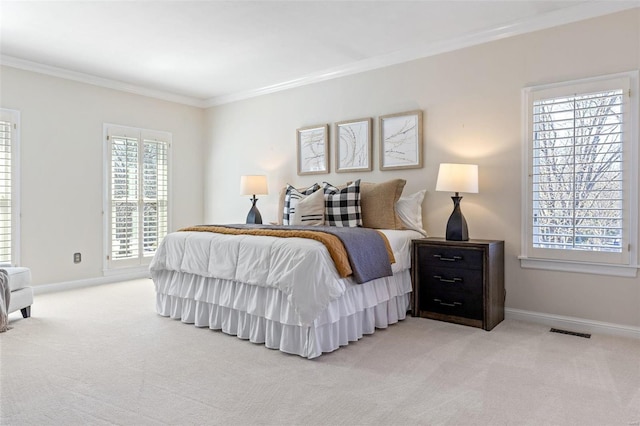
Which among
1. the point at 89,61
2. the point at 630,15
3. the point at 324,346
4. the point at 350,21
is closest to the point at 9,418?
the point at 324,346

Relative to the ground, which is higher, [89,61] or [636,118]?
[89,61]

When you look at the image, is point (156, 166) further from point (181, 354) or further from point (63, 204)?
point (181, 354)

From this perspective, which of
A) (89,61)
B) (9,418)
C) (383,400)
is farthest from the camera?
(89,61)

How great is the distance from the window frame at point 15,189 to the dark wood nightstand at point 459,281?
13.8 feet

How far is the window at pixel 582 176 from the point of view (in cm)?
316

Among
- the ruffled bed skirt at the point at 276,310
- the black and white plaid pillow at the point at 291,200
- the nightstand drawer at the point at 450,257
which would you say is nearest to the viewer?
Answer: the ruffled bed skirt at the point at 276,310

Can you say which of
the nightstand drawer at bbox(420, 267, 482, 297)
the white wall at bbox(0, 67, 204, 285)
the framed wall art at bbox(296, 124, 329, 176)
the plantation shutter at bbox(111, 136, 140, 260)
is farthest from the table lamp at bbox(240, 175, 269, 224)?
the nightstand drawer at bbox(420, 267, 482, 297)

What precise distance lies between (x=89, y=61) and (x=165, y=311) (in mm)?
2949

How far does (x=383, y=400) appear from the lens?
2.14 meters

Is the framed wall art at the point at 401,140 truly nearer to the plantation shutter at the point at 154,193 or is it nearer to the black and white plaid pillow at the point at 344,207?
the black and white plaid pillow at the point at 344,207

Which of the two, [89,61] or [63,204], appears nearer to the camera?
[89,61]

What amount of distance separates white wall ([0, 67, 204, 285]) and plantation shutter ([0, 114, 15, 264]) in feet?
0.40

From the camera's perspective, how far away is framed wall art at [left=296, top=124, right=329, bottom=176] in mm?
5016

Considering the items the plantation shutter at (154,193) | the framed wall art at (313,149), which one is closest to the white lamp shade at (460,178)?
the framed wall art at (313,149)
